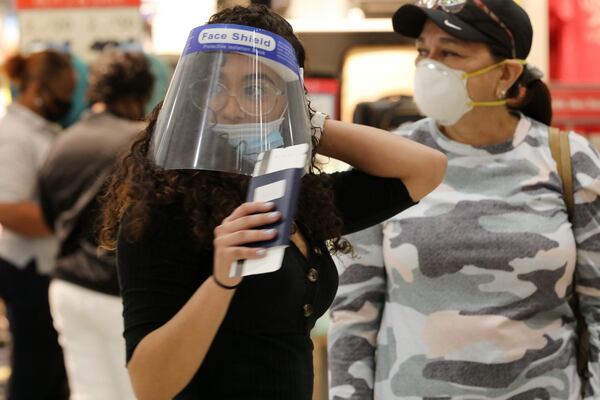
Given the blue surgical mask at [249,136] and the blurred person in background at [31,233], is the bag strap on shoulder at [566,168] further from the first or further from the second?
the blurred person in background at [31,233]

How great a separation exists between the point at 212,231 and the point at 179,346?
0.68ft

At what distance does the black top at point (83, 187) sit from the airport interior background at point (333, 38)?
0.95 metres

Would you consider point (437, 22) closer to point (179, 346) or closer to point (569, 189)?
point (569, 189)

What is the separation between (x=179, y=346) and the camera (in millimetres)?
1503

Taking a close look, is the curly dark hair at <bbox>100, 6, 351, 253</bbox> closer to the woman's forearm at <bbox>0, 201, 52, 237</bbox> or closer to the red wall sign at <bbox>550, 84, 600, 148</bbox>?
the woman's forearm at <bbox>0, 201, 52, 237</bbox>

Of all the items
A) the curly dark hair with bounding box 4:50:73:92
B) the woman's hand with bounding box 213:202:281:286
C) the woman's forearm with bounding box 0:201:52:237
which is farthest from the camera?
the curly dark hair with bounding box 4:50:73:92

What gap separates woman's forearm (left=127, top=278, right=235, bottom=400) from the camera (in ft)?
4.81

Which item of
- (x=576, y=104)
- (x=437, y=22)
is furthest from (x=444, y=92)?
(x=576, y=104)

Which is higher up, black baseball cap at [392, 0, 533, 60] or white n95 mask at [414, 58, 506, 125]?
black baseball cap at [392, 0, 533, 60]

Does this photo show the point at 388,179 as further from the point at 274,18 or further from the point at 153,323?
the point at 153,323

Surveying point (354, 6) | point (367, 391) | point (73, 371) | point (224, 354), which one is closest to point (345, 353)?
point (367, 391)

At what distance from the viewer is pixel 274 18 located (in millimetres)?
1752

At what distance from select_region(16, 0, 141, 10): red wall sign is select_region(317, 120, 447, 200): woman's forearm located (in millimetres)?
3366

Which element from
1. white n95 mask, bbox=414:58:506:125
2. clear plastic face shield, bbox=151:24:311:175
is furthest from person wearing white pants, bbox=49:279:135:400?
clear plastic face shield, bbox=151:24:311:175
